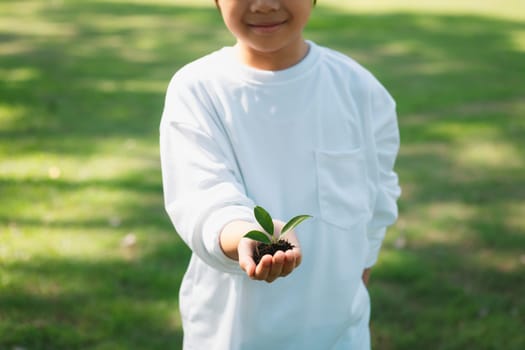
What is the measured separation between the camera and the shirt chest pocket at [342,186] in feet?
6.88

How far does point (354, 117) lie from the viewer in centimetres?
217

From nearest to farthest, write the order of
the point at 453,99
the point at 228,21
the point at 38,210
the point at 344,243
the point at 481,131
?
the point at 228,21 → the point at 344,243 → the point at 38,210 → the point at 481,131 → the point at 453,99

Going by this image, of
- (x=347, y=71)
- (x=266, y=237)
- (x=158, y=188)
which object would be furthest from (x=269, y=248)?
(x=158, y=188)

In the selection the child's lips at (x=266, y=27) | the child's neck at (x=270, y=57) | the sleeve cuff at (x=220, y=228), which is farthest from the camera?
the child's neck at (x=270, y=57)

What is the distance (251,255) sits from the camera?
1.62m

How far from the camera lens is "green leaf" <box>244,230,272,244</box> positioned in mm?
1620

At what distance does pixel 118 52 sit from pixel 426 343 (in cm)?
588

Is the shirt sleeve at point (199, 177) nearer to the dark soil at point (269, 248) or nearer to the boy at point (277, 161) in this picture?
the boy at point (277, 161)

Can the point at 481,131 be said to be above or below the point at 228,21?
below

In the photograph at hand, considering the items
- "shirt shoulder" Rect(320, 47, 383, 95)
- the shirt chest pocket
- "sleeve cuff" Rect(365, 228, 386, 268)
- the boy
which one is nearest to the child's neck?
the boy

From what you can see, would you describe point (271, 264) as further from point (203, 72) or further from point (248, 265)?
point (203, 72)

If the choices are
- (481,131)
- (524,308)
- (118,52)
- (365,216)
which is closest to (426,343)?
(524,308)

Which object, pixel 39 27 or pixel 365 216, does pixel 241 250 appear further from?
pixel 39 27

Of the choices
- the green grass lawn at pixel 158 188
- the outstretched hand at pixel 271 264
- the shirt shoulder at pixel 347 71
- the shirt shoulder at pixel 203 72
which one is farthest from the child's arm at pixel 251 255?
the green grass lawn at pixel 158 188
